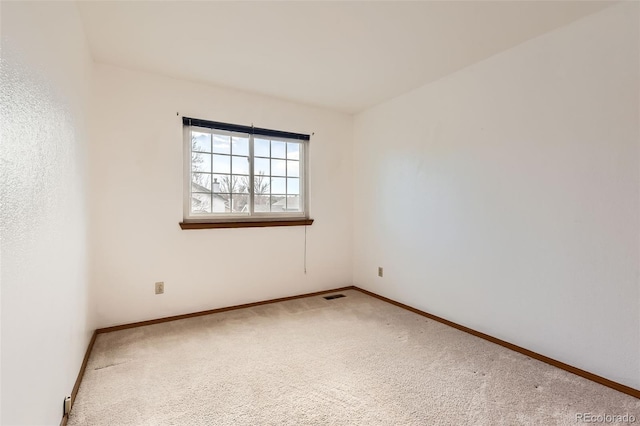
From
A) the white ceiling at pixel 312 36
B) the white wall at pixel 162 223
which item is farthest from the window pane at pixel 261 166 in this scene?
the white ceiling at pixel 312 36

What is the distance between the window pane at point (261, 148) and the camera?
342cm

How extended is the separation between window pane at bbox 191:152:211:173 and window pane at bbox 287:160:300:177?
2.99ft

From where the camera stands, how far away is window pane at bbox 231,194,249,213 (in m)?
3.31

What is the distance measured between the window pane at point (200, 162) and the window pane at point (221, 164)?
59mm

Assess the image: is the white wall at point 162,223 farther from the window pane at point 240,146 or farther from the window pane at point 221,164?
the window pane at point 221,164

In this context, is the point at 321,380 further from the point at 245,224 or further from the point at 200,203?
the point at 200,203

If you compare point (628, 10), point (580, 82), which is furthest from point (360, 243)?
point (628, 10)

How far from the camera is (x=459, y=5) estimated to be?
6.16ft

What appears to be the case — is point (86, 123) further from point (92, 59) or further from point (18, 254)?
point (18, 254)

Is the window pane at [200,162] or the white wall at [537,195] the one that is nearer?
the white wall at [537,195]

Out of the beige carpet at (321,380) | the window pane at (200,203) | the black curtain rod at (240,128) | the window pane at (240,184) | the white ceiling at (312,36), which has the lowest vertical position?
the beige carpet at (321,380)

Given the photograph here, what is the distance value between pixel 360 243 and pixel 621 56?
279 centimetres

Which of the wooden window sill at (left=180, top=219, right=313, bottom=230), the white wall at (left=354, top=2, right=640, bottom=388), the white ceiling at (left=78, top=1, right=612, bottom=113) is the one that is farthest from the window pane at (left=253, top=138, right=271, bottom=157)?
the white wall at (left=354, top=2, right=640, bottom=388)

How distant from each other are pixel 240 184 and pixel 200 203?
1.50 ft
